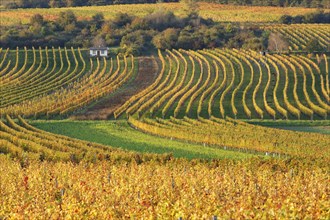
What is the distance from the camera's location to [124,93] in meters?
81.6

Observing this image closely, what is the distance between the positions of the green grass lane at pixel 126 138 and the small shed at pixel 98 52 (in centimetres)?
3829

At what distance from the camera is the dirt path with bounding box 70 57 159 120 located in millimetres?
70438

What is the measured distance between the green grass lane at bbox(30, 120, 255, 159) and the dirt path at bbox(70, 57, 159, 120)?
147 inches

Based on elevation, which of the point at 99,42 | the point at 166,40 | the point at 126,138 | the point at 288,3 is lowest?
the point at 126,138

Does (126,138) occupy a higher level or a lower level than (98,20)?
lower

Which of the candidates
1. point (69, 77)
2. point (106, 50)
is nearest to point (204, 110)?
point (69, 77)

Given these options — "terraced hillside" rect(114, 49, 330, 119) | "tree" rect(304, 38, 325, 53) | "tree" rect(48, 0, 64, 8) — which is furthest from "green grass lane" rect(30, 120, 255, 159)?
"tree" rect(48, 0, 64, 8)

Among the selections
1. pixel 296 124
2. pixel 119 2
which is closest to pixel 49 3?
pixel 119 2

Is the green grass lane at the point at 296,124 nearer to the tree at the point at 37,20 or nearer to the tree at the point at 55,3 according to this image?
the tree at the point at 37,20

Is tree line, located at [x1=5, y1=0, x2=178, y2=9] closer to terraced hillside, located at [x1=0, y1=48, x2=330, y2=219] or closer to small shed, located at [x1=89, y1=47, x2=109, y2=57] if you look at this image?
terraced hillside, located at [x1=0, y1=48, x2=330, y2=219]

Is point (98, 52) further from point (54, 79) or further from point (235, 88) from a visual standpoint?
point (235, 88)

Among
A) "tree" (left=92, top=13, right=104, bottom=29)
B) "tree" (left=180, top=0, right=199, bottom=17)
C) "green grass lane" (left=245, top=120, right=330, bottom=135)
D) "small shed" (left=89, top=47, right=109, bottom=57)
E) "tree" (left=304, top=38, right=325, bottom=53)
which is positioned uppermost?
"tree" (left=180, top=0, right=199, bottom=17)

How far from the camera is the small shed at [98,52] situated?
104350mm

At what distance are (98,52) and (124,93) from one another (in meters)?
24.8
